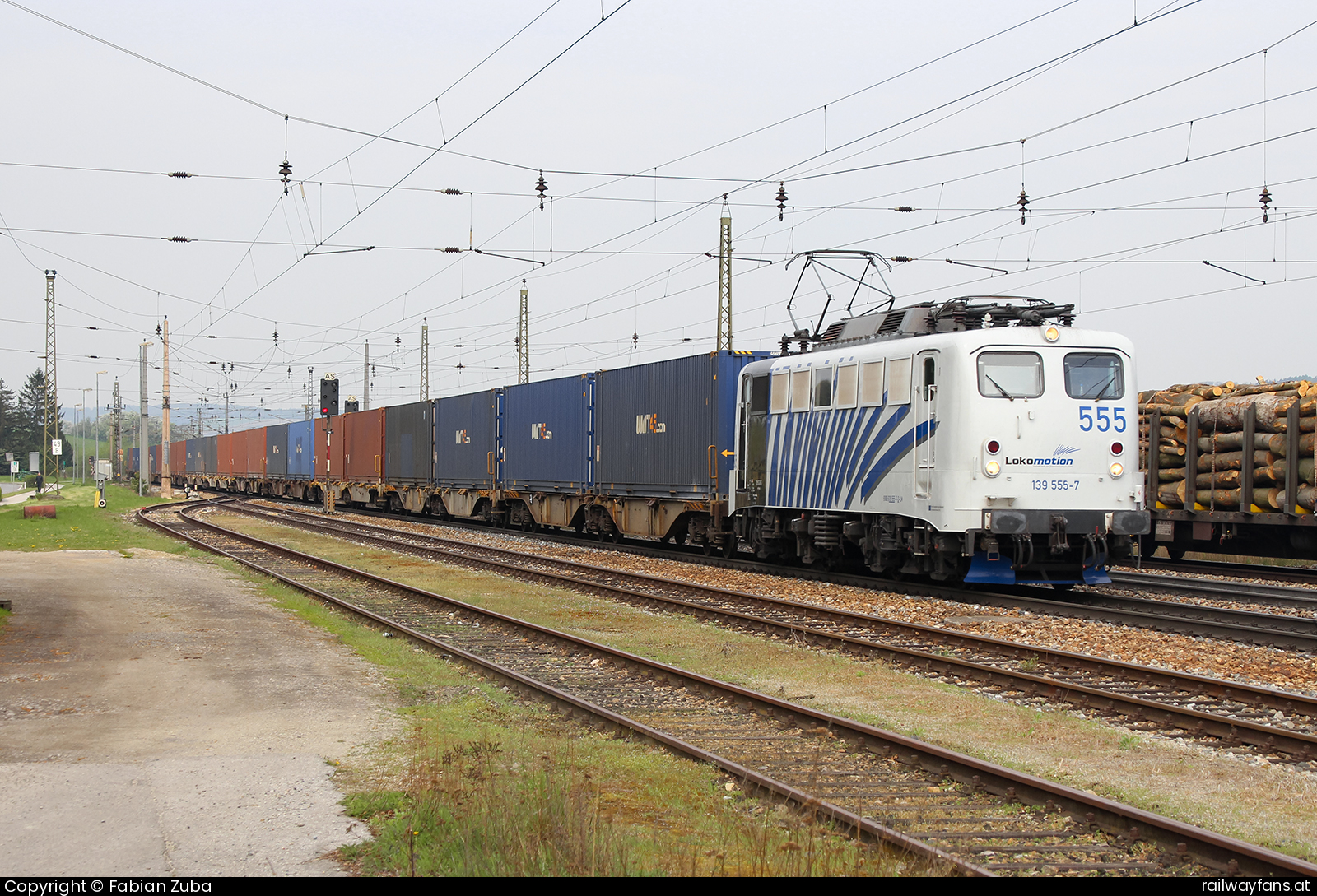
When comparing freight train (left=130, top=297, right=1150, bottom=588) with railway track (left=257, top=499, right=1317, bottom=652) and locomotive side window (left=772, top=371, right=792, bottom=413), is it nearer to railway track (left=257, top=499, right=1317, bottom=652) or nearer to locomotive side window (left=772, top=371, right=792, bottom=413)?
locomotive side window (left=772, top=371, right=792, bottom=413)

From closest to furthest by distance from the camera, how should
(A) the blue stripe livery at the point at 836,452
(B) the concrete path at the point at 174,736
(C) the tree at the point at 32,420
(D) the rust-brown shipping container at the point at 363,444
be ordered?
(B) the concrete path at the point at 174,736
(A) the blue stripe livery at the point at 836,452
(D) the rust-brown shipping container at the point at 363,444
(C) the tree at the point at 32,420

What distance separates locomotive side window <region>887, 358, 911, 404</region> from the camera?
15469 mm

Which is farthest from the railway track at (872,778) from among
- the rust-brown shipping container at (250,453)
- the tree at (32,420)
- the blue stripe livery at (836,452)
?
the tree at (32,420)

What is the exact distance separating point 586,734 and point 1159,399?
16.8 metres

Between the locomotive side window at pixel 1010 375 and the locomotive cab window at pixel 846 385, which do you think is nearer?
the locomotive side window at pixel 1010 375

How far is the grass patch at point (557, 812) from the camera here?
482cm

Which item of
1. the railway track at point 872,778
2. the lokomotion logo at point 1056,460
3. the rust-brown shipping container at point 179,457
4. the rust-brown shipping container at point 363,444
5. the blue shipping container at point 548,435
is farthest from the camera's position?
the rust-brown shipping container at point 179,457

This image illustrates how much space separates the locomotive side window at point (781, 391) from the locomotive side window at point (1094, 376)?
494 cm

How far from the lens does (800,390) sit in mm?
18141

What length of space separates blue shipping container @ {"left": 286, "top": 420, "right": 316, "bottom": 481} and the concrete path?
3699 centimetres

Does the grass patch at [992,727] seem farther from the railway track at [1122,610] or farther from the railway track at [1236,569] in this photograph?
the railway track at [1236,569]

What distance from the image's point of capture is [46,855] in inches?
191

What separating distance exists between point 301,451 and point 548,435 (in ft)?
89.9

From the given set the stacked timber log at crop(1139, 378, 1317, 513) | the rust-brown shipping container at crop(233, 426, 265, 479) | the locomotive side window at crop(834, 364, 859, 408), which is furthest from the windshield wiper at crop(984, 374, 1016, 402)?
the rust-brown shipping container at crop(233, 426, 265, 479)
